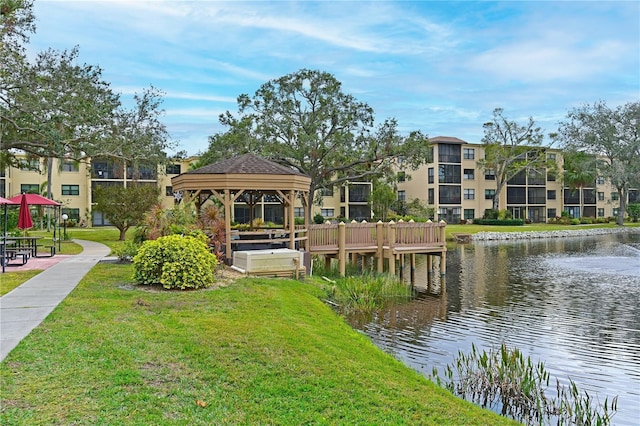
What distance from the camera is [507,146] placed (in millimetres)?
67062

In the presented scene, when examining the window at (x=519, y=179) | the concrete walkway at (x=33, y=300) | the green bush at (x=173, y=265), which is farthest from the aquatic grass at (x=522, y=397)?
the window at (x=519, y=179)

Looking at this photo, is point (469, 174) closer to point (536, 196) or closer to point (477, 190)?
point (477, 190)

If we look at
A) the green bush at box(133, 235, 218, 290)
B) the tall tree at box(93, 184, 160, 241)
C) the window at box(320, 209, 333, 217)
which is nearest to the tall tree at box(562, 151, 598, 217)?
the window at box(320, 209, 333, 217)

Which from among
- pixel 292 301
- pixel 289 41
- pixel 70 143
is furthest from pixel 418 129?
pixel 292 301

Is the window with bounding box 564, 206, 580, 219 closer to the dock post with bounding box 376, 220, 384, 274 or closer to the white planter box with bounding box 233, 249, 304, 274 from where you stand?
the dock post with bounding box 376, 220, 384, 274

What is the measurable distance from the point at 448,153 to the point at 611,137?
62.9 feet

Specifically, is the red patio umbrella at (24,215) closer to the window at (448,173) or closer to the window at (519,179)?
the window at (448,173)

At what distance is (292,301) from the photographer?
39.4ft

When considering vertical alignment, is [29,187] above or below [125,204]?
above

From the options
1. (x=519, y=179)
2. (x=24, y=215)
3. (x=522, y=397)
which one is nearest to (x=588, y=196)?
(x=519, y=179)

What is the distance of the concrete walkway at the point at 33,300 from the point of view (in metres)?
8.09

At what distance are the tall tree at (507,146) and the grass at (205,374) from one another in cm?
6052

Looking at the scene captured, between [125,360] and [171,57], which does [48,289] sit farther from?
[171,57]

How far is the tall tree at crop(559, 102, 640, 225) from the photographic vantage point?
62.7 meters
